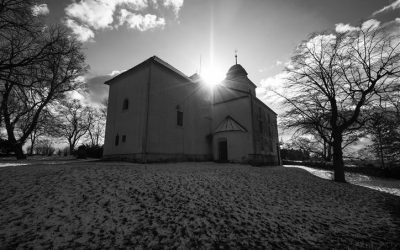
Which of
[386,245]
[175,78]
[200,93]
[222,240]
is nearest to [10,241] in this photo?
[222,240]

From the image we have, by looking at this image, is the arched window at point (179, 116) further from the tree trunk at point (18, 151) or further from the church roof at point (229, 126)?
the tree trunk at point (18, 151)

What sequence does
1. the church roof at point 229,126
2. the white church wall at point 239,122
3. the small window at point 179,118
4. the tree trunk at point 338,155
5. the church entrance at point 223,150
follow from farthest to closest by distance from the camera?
the church entrance at point 223,150
the church roof at point 229,126
the white church wall at point 239,122
the small window at point 179,118
the tree trunk at point 338,155

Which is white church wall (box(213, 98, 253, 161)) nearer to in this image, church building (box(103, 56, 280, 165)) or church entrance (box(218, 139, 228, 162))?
→ church building (box(103, 56, 280, 165))

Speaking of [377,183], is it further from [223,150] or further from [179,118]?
[179,118]

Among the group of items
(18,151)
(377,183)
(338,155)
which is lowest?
(377,183)

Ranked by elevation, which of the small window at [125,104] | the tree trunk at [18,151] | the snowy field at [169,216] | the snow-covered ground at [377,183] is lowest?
the snow-covered ground at [377,183]

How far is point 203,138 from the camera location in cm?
2173

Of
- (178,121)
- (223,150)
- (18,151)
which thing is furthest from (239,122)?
(18,151)

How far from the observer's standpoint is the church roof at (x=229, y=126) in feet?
69.1

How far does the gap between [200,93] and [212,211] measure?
1848 cm

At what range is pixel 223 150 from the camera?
72.4ft

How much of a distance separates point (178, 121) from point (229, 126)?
654 centimetres

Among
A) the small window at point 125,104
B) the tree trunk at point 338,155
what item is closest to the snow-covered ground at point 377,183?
the tree trunk at point 338,155

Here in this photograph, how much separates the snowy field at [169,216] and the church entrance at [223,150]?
13.6m
